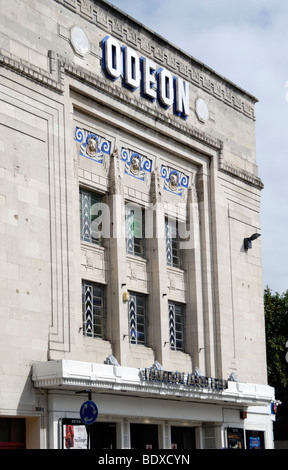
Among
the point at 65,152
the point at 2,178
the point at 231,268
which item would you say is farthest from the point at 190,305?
the point at 2,178

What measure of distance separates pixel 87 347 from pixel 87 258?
275 cm

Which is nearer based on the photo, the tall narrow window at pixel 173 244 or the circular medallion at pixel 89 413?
the circular medallion at pixel 89 413

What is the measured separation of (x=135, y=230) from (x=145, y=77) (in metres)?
5.29

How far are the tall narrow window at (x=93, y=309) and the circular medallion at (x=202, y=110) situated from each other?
8735mm

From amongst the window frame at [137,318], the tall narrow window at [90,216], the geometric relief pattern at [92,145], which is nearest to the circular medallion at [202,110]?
the geometric relief pattern at [92,145]

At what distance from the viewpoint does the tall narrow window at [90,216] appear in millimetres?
26156

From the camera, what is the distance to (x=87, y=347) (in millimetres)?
25047

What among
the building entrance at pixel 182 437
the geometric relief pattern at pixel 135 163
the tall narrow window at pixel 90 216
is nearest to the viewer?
the tall narrow window at pixel 90 216

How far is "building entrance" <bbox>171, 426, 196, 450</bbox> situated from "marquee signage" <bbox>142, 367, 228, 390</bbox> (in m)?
1.99

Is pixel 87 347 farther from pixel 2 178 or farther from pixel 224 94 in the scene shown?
pixel 224 94

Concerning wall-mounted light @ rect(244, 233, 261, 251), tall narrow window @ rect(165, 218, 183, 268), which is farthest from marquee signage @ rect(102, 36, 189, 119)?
wall-mounted light @ rect(244, 233, 261, 251)

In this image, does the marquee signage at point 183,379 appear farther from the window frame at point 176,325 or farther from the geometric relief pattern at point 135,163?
the geometric relief pattern at point 135,163

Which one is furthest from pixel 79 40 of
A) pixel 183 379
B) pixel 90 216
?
pixel 183 379

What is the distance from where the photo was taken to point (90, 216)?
2650 cm
